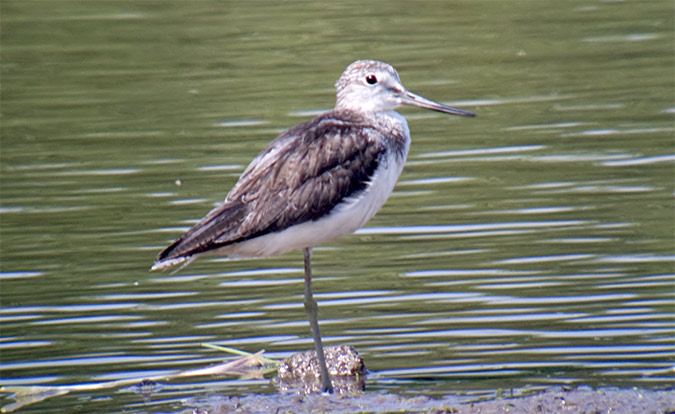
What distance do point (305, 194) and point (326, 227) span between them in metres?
0.24

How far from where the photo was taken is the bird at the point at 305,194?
28.7 feet

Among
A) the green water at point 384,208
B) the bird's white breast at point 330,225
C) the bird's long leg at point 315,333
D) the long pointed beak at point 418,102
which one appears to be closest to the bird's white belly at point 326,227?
the bird's white breast at point 330,225

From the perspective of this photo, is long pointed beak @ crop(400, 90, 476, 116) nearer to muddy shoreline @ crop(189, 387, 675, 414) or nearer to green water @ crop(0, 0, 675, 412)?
green water @ crop(0, 0, 675, 412)

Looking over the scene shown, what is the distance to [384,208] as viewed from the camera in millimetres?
13164

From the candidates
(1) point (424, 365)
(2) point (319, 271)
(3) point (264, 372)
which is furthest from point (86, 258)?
(1) point (424, 365)

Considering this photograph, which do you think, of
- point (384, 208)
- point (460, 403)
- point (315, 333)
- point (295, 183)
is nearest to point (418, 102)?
point (295, 183)

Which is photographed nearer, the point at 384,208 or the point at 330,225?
the point at 330,225

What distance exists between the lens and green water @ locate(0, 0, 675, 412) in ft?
31.4

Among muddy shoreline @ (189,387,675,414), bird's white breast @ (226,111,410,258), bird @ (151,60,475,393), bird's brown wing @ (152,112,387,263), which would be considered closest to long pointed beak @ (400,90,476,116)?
bird @ (151,60,475,393)

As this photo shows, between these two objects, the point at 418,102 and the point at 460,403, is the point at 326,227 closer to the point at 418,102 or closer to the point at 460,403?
the point at 418,102

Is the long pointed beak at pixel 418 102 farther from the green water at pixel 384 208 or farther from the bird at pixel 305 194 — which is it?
the green water at pixel 384 208

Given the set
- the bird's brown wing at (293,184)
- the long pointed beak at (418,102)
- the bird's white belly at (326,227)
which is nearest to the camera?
the bird's brown wing at (293,184)

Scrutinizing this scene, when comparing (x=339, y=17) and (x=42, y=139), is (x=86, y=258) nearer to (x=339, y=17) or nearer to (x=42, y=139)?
(x=42, y=139)

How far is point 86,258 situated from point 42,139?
17.4 ft
